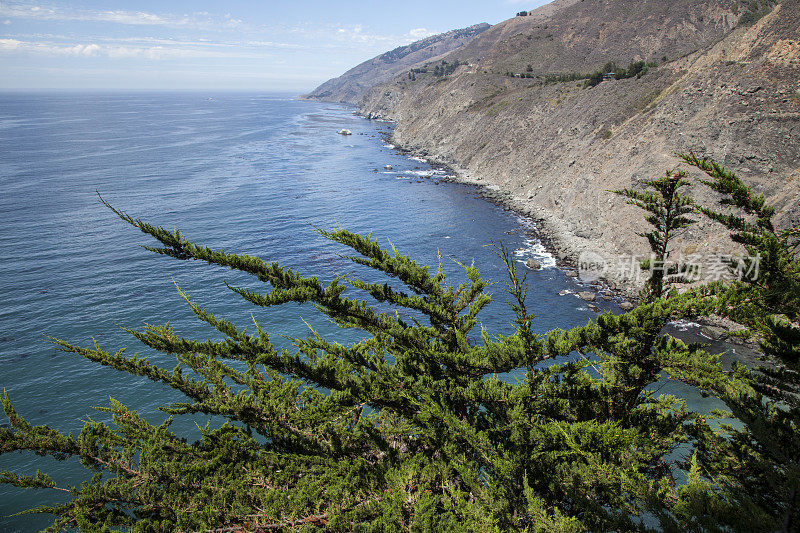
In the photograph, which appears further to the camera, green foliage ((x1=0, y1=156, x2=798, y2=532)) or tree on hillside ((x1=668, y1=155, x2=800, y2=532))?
green foliage ((x1=0, y1=156, x2=798, y2=532))

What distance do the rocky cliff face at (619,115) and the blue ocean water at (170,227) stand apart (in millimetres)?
8287

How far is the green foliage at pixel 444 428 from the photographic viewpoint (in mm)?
10047

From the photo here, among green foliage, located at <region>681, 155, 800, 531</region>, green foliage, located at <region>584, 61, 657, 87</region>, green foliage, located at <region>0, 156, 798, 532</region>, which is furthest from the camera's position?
green foliage, located at <region>584, 61, 657, 87</region>

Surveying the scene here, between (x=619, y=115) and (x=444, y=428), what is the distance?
66.7 meters

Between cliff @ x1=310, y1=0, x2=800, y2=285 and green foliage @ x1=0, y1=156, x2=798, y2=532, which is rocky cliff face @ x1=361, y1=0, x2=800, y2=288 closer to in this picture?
cliff @ x1=310, y1=0, x2=800, y2=285

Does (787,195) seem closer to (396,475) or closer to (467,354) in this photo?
(467,354)

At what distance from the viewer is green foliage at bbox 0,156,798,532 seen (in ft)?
33.0

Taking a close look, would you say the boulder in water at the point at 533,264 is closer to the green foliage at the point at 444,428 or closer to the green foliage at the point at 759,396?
the green foliage at the point at 759,396

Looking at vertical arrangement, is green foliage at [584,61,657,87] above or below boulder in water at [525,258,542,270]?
above

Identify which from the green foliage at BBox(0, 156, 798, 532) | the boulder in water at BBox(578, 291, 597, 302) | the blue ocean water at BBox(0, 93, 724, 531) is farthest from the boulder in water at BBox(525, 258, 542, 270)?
the green foliage at BBox(0, 156, 798, 532)

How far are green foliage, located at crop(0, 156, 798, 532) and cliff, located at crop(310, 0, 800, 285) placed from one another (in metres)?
16.1

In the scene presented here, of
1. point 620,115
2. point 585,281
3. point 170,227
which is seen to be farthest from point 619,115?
point 170,227

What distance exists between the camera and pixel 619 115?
63469 mm

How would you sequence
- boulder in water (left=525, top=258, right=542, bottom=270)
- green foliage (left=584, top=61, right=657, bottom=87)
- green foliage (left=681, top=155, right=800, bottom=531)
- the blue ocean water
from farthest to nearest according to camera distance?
1. green foliage (left=584, top=61, right=657, bottom=87)
2. boulder in water (left=525, top=258, right=542, bottom=270)
3. the blue ocean water
4. green foliage (left=681, top=155, right=800, bottom=531)
